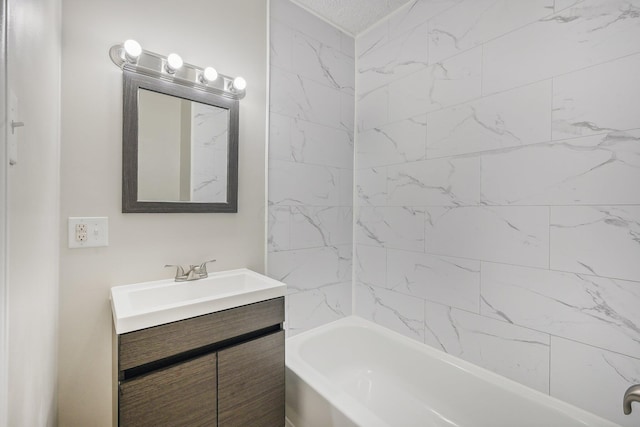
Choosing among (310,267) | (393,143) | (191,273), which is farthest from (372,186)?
(191,273)

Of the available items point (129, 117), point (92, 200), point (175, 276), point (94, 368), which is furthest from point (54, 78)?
point (94, 368)

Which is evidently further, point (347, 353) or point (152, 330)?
point (347, 353)

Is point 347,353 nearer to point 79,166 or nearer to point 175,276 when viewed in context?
point 175,276

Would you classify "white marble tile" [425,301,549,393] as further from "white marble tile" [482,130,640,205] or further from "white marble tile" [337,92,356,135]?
"white marble tile" [337,92,356,135]

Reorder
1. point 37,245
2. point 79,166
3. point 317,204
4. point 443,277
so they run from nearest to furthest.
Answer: point 37,245 → point 79,166 → point 443,277 → point 317,204

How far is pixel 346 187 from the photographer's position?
220 cm

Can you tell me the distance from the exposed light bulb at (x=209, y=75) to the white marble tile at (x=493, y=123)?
50.5 inches

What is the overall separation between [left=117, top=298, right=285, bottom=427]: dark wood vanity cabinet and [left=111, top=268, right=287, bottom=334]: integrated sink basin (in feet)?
0.11

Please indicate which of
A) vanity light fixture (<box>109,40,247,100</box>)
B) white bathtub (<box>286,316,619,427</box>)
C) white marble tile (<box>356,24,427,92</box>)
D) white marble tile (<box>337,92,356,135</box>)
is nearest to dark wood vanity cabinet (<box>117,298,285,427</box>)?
white bathtub (<box>286,316,619,427</box>)

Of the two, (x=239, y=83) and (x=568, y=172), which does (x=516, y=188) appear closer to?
(x=568, y=172)

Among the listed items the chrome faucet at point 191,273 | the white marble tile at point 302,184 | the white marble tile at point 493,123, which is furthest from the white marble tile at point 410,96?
the chrome faucet at point 191,273

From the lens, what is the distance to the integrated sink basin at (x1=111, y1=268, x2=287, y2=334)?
99 centimetres

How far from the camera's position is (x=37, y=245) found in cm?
86

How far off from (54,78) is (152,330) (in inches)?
41.7
